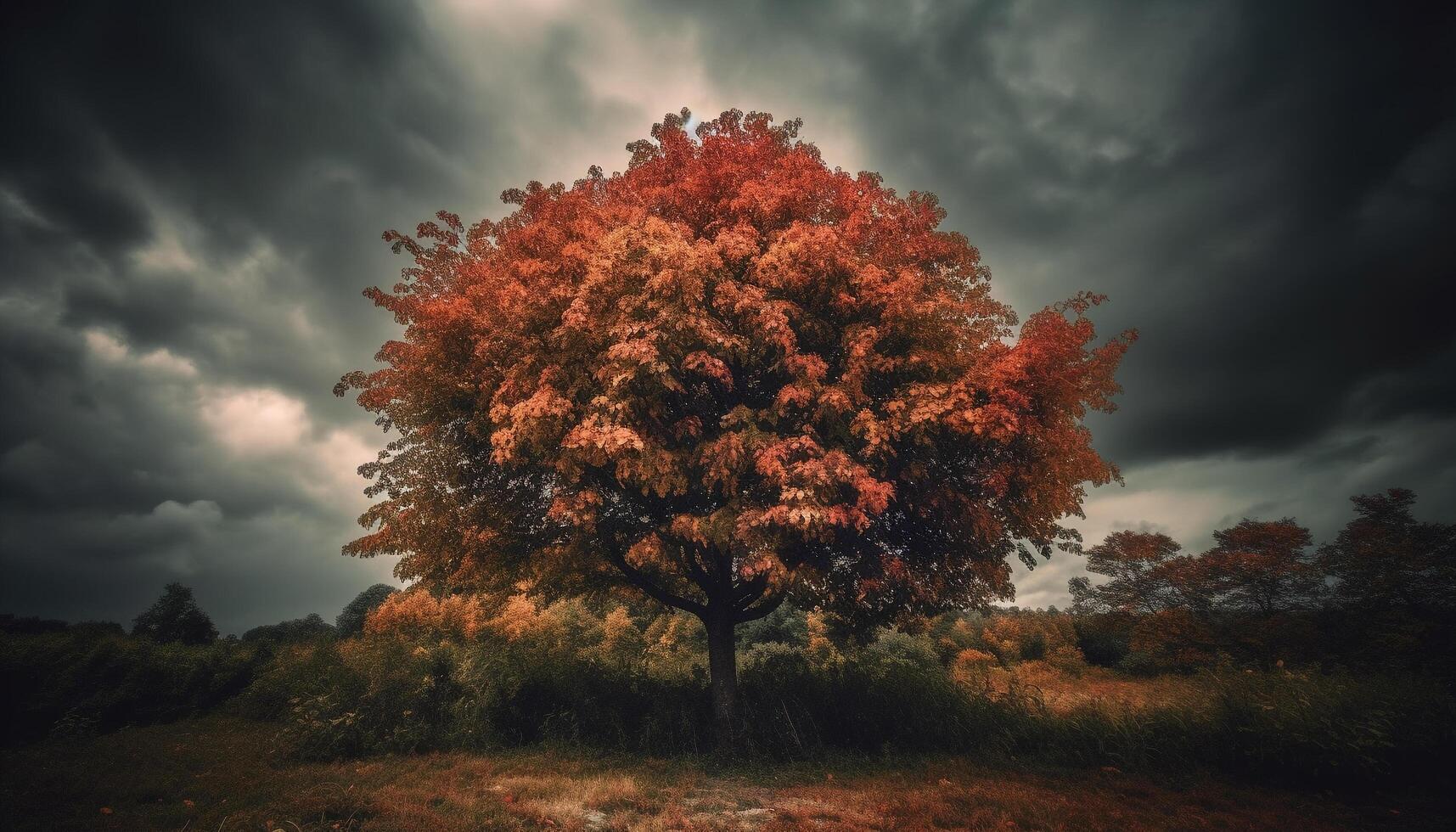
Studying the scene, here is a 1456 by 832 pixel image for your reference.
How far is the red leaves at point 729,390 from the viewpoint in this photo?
23.0ft

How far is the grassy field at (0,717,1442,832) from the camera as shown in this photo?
498 cm

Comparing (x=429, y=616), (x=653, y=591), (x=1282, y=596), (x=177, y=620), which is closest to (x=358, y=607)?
(x=177, y=620)

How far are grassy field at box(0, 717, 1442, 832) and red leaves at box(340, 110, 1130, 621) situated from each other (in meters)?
2.58

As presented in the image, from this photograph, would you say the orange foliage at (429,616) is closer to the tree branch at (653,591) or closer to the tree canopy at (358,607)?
the tree branch at (653,591)

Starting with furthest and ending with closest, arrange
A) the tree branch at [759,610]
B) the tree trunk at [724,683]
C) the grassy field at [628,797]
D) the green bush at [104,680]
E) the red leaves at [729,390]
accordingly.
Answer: the green bush at [104,680] < the tree branch at [759,610] < the tree trunk at [724,683] < the red leaves at [729,390] < the grassy field at [628,797]

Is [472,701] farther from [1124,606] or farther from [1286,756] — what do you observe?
[1124,606]

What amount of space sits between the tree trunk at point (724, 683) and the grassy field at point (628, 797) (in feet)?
2.16

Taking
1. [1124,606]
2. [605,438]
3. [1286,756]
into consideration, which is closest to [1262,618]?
[1124,606]

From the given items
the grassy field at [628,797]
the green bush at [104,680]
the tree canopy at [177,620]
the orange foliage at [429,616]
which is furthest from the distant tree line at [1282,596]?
the tree canopy at [177,620]

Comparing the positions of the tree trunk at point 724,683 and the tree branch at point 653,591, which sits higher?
the tree branch at point 653,591

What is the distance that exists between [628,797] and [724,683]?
3.50 meters

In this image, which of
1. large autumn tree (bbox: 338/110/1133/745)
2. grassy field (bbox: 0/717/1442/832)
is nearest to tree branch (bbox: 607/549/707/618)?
large autumn tree (bbox: 338/110/1133/745)

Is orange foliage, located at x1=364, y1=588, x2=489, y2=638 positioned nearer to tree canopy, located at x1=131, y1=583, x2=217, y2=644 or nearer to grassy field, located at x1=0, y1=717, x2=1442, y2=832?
grassy field, located at x1=0, y1=717, x2=1442, y2=832

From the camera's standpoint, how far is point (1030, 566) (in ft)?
28.4
